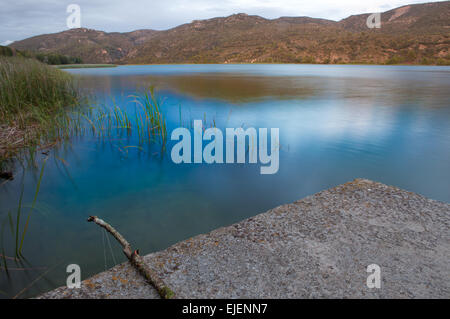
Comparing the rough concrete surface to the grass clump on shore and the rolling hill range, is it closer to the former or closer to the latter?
the grass clump on shore

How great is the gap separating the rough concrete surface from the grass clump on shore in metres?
4.86

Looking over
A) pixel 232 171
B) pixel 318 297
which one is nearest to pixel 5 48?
pixel 232 171

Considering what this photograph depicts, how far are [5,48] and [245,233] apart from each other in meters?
17.6

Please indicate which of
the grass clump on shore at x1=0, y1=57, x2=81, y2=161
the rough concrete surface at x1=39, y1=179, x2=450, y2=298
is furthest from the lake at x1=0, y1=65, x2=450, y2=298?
the rough concrete surface at x1=39, y1=179, x2=450, y2=298

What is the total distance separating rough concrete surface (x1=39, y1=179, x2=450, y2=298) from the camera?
1.99m

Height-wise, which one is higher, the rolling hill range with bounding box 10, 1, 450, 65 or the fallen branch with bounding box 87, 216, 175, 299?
the rolling hill range with bounding box 10, 1, 450, 65

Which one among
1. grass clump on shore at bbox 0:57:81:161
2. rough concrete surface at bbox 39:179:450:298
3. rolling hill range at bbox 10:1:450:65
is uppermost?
rolling hill range at bbox 10:1:450:65

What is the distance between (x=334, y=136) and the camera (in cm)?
780

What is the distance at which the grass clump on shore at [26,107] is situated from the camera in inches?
236

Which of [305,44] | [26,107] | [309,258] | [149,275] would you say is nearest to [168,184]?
[149,275]

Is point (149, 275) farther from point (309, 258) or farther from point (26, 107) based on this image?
point (26, 107)

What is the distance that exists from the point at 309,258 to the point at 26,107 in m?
8.42

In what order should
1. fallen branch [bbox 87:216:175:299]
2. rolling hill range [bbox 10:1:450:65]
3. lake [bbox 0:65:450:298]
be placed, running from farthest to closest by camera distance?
rolling hill range [bbox 10:1:450:65] → lake [bbox 0:65:450:298] → fallen branch [bbox 87:216:175:299]
